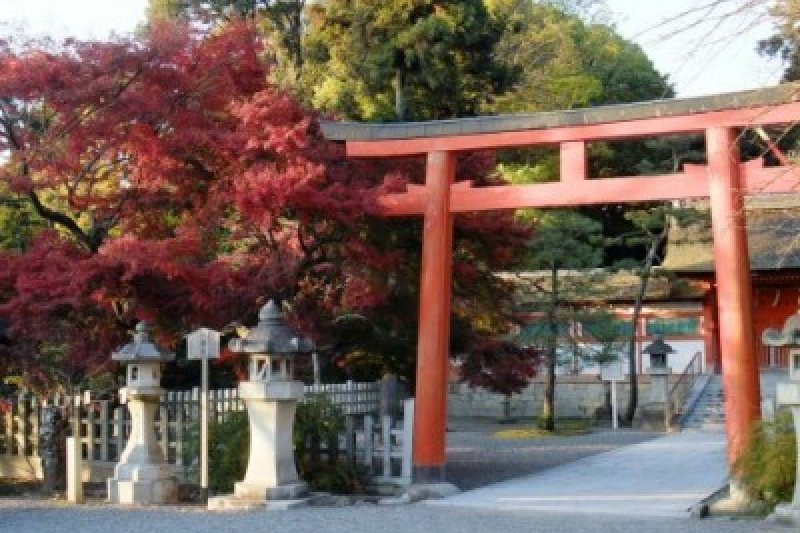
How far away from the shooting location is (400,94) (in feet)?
73.9

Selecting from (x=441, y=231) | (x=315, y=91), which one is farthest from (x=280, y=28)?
(x=441, y=231)

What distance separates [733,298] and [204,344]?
620 centimetres

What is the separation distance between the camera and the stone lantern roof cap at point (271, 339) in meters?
12.2

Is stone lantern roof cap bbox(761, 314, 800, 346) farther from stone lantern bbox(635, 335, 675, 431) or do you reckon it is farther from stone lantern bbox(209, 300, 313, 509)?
stone lantern bbox(635, 335, 675, 431)

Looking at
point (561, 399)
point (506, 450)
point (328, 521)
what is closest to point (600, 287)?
point (561, 399)

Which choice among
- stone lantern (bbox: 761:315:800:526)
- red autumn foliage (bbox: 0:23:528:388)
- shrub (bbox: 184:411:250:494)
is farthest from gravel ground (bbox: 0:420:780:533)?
red autumn foliage (bbox: 0:23:528:388)

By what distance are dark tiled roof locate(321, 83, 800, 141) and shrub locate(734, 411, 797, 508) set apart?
357cm

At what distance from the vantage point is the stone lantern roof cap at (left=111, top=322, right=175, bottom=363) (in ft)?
42.4

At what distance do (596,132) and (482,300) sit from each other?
183 inches

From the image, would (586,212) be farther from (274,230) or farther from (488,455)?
(274,230)

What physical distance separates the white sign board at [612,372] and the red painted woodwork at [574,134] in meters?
15.8

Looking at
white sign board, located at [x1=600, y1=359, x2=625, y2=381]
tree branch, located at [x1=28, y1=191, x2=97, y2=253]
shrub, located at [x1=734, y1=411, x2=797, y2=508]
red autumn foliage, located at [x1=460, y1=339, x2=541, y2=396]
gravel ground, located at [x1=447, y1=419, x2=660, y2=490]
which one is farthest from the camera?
white sign board, located at [x1=600, y1=359, x2=625, y2=381]

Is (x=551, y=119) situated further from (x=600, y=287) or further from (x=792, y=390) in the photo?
(x=600, y=287)

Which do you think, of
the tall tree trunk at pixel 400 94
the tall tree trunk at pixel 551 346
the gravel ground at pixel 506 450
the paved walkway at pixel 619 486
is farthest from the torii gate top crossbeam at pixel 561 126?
the tall tree trunk at pixel 551 346
